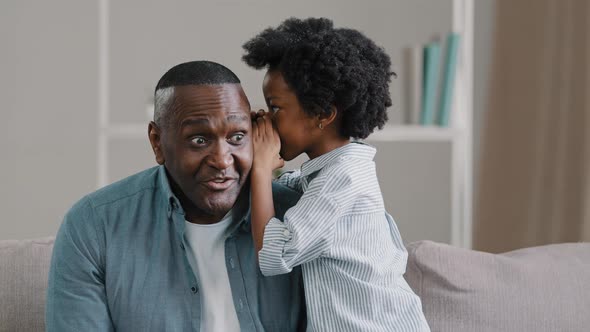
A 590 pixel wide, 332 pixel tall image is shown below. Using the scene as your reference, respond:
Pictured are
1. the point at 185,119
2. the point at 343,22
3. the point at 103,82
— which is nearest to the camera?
the point at 185,119

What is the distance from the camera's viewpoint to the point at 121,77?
3.83 meters

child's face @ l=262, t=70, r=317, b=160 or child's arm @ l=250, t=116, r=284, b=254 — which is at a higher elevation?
child's face @ l=262, t=70, r=317, b=160

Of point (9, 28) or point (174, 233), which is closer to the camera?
point (174, 233)

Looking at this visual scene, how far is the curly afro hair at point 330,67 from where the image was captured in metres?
1.77

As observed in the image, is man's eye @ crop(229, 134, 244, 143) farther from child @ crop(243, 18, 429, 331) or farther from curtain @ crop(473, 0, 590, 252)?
curtain @ crop(473, 0, 590, 252)

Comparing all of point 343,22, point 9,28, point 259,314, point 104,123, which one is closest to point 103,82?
point 104,123

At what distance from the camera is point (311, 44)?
1.78 m

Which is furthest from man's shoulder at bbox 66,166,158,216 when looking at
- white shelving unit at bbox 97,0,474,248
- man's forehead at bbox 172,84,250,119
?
white shelving unit at bbox 97,0,474,248

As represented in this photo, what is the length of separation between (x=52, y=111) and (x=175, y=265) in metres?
1.62

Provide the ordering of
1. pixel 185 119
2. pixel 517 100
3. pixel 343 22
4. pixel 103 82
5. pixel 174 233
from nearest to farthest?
pixel 185 119, pixel 174 233, pixel 103 82, pixel 517 100, pixel 343 22

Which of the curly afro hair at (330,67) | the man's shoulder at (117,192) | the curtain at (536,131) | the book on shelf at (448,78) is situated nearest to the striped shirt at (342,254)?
the curly afro hair at (330,67)

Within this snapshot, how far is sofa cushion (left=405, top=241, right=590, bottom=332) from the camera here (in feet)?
6.60

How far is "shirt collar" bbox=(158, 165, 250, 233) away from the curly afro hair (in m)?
0.23

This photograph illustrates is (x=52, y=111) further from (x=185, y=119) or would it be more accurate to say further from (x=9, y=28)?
(x=185, y=119)
